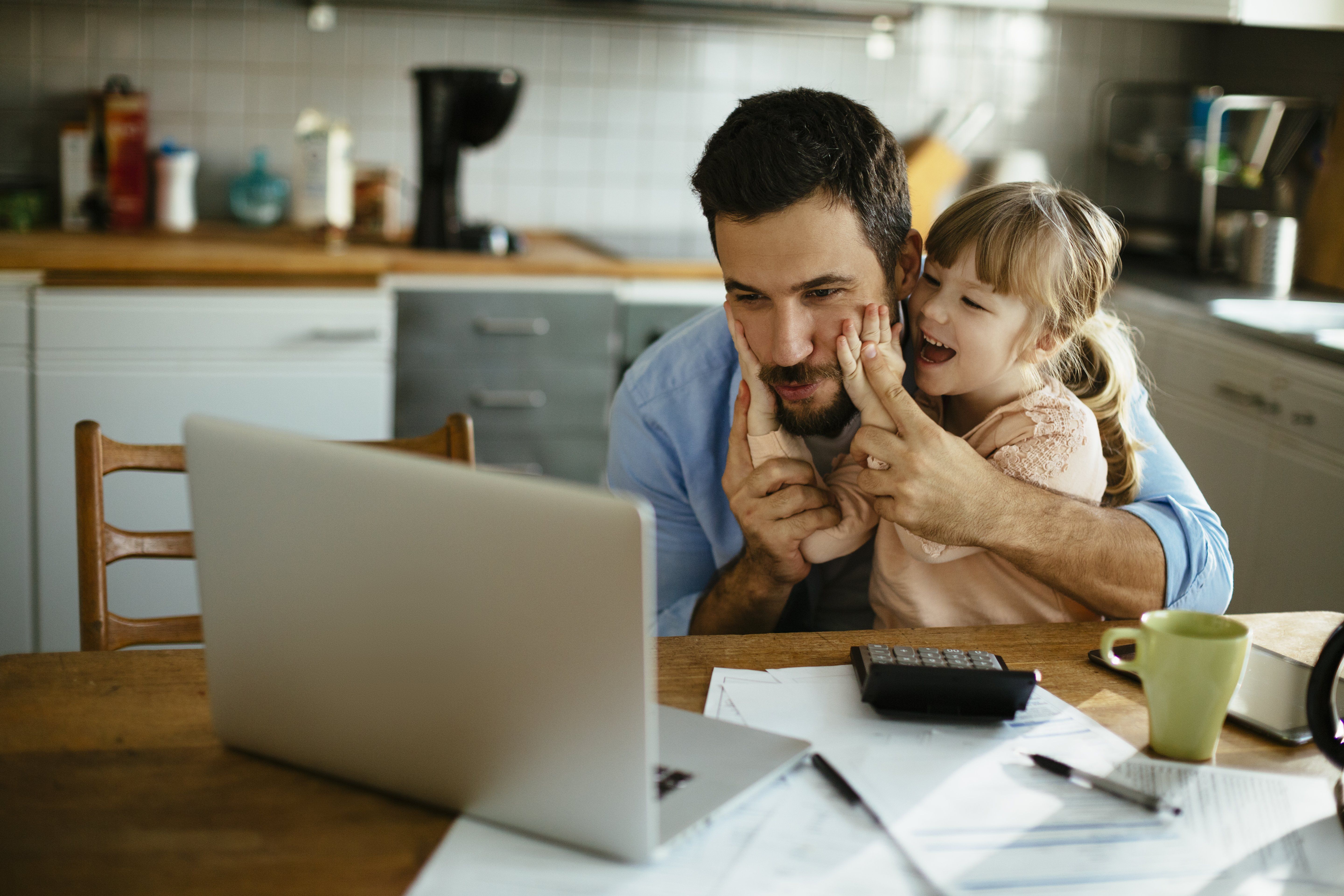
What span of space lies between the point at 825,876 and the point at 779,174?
32.4 inches

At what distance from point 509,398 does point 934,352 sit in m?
1.44

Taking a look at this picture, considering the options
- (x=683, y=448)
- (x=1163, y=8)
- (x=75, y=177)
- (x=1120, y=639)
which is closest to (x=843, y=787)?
(x=1120, y=639)

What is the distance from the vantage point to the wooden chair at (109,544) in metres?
1.25

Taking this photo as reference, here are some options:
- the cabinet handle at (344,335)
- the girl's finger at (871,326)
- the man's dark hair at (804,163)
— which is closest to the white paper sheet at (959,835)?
the girl's finger at (871,326)

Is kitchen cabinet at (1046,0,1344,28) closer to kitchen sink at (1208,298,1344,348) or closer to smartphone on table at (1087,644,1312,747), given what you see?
kitchen sink at (1208,298,1344,348)

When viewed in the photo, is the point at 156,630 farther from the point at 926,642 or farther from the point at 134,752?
the point at 926,642

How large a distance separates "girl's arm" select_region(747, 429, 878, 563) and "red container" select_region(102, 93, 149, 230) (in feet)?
6.84

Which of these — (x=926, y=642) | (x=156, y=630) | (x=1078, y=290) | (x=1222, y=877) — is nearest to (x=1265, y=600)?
(x=1078, y=290)

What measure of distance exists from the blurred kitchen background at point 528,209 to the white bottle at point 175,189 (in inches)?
0.5

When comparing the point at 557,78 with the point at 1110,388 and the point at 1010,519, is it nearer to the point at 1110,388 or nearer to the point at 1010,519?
the point at 1110,388

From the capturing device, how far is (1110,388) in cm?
143

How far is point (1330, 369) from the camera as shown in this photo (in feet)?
7.31

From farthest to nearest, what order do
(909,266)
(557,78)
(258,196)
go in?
(557,78) < (258,196) < (909,266)

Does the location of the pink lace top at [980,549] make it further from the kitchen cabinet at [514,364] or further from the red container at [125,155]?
the red container at [125,155]
